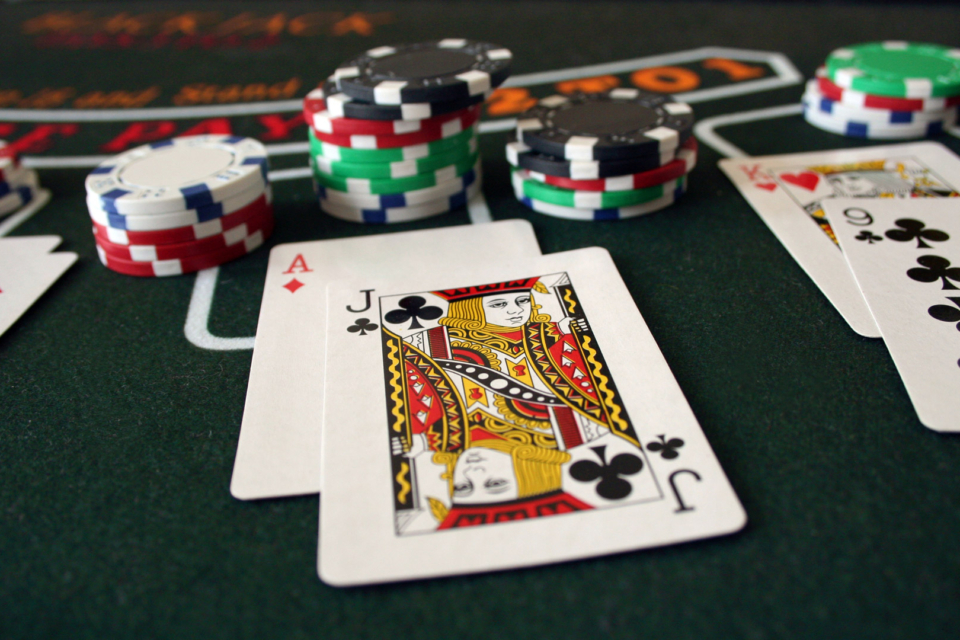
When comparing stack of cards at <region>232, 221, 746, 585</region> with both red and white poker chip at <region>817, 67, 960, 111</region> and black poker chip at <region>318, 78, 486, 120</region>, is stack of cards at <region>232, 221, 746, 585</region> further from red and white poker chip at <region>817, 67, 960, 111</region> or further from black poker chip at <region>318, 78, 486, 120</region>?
red and white poker chip at <region>817, 67, 960, 111</region>

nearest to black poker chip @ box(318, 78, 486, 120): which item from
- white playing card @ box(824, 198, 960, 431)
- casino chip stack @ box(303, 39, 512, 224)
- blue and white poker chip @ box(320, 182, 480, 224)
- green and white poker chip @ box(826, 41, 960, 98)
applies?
casino chip stack @ box(303, 39, 512, 224)

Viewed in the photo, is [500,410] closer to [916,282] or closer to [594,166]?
[594,166]

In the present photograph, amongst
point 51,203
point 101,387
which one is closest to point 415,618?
point 101,387

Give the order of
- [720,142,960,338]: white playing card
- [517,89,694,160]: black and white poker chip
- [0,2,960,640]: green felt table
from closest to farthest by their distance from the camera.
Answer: [0,2,960,640]: green felt table < [720,142,960,338]: white playing card < [517,89,694,160]: black and white poker chip

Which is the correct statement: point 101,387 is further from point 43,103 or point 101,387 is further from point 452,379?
point 43,103

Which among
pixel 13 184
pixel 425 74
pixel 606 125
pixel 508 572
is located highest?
pixel 425 74

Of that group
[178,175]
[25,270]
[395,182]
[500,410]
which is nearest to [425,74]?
[395,182]
